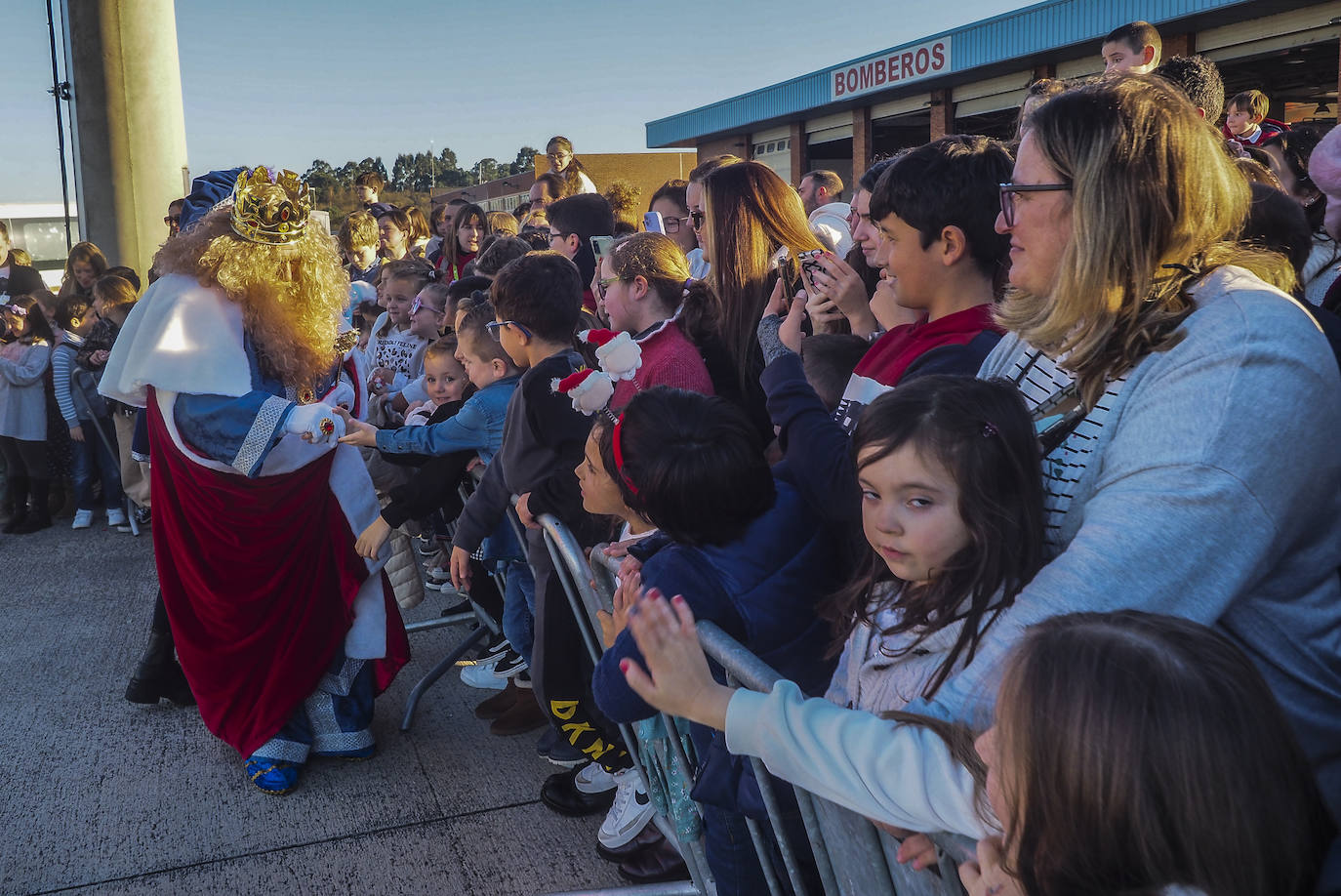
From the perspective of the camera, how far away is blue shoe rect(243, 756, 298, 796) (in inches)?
139

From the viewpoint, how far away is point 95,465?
7.41 meters

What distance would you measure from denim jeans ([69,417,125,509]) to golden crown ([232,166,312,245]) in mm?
4400

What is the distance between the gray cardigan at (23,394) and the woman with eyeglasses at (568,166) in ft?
12.7

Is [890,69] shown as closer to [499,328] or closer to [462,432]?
[499,328]

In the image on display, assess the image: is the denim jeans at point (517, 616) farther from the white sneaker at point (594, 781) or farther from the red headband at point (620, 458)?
the red headband at point (620, 458)

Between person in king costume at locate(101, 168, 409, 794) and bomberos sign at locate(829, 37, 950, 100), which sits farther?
bomberos sign at locate(829, 37, 950, 100)

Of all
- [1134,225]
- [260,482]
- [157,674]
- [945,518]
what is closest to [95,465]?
[157,674]

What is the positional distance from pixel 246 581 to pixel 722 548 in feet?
7.49

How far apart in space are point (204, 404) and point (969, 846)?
3.05 m

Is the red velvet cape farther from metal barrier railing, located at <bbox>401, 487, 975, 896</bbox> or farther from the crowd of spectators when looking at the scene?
metal barrier railing, located at <bbox>401, 487, 975, 896</bbox>

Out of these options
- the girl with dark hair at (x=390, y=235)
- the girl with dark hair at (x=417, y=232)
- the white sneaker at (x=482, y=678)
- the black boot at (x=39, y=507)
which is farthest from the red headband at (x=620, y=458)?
the girl with dark hair at (x=417, y=232)

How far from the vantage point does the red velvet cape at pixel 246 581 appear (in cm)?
360

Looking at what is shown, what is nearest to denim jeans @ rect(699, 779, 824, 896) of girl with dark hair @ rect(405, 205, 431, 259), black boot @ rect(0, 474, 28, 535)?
black boot @ rect(0, 474, 28, 535)

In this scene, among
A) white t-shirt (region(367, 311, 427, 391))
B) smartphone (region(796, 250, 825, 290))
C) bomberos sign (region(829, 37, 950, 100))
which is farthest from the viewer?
bomberos sign (region(829, 37, 950, 100))
